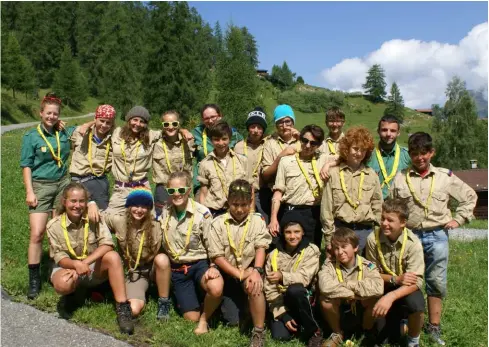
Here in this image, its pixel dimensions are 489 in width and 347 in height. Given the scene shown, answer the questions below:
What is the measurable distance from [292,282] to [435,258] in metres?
1.77

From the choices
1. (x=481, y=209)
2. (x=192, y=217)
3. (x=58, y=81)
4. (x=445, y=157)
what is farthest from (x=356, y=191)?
(x=58, y=81)


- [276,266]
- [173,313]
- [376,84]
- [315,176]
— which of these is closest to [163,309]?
[173,313]

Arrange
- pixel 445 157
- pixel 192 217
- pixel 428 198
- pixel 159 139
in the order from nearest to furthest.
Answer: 1. pixel 428 198
2. pixel 192 217
3. pixel 159 139
4. pixel 445 157

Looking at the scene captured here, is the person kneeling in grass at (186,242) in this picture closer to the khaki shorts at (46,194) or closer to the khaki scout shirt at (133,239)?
the khaki scout shirt at (133,239)

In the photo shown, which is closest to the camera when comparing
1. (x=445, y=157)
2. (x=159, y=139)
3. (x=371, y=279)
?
(x=371, y=279)

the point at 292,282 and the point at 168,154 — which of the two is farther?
the point at 168,154

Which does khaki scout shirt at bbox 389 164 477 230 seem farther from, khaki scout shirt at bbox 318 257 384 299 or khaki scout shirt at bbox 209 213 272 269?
khaki scout shirt at bbox 209 213 272 269

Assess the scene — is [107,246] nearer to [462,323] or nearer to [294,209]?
[294,209]

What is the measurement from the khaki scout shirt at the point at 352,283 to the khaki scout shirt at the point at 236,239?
869mm

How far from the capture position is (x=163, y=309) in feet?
18.6

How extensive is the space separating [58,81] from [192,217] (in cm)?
5303

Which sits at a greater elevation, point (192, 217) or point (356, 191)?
point (356, 191)

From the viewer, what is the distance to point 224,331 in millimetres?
5414

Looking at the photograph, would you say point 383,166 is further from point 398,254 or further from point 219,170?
point 219,170
